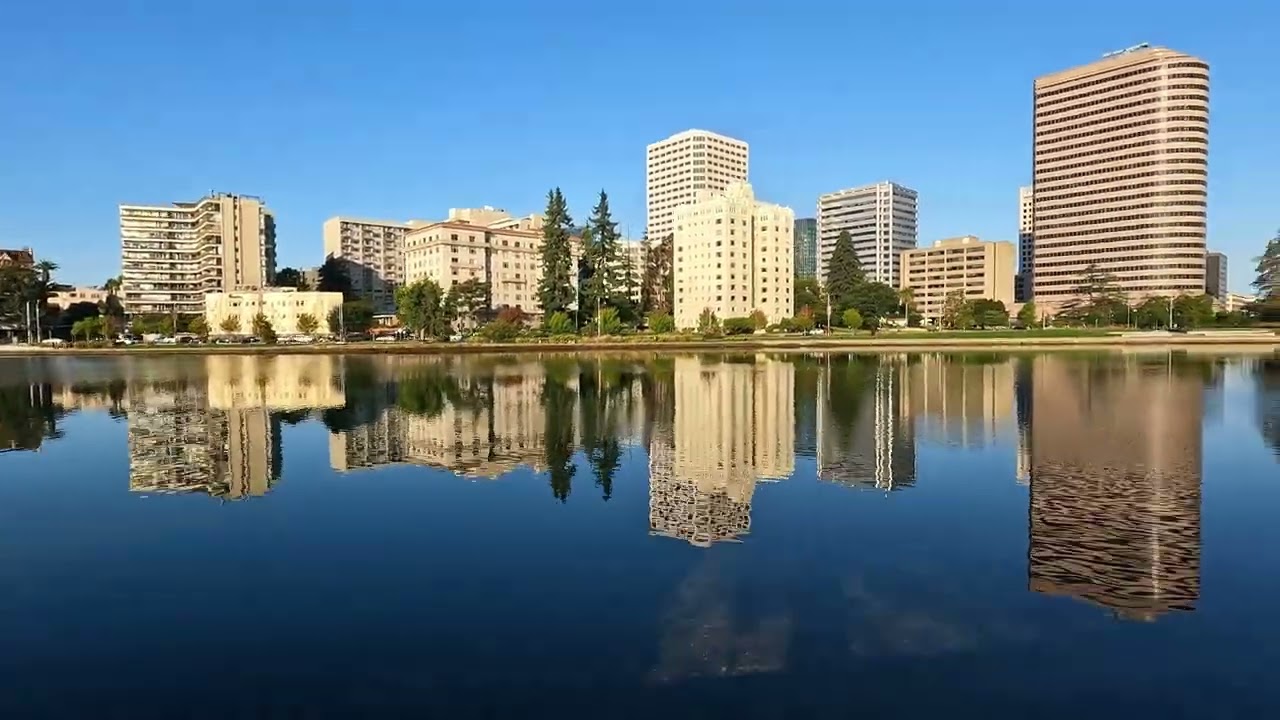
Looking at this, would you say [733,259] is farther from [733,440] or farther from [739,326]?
[733,440]

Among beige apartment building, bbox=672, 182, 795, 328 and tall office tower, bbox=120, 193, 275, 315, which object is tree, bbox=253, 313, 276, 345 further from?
beige apartment building, bbox=672, 182, 795, 328

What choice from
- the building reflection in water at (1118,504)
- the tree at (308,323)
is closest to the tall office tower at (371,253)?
the tree at (308,323)

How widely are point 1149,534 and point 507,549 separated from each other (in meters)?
10.1

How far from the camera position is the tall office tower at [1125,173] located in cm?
14700

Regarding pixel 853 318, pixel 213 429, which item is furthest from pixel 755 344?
pixel 213 429

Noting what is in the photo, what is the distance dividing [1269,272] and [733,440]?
469ft

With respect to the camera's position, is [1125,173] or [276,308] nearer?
[276,308]

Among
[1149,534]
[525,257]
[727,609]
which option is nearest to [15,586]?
[727,609]

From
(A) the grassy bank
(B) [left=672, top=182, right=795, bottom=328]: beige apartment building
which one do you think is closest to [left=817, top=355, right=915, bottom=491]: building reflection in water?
(A) the grassy bank

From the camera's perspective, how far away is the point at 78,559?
1139cm

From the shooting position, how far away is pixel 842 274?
119 metres

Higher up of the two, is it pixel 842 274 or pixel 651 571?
pixel 842 274

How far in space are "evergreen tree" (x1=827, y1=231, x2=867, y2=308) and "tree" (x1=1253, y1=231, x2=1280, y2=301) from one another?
64.7m

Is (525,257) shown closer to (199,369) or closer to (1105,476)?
(199,369)
